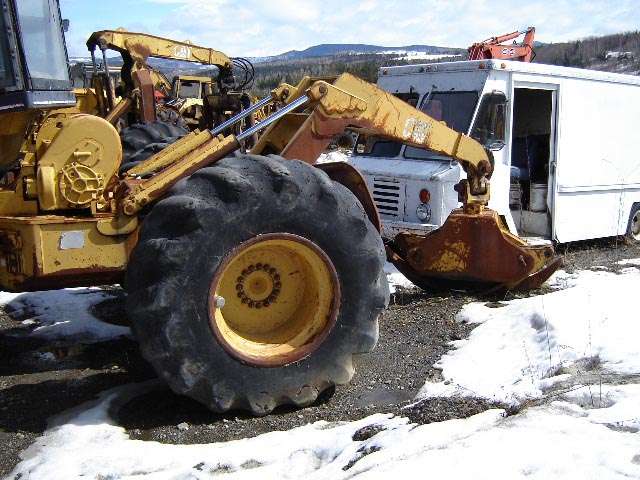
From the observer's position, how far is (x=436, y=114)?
8.90 metres

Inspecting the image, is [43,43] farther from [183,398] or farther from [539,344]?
[539,344]

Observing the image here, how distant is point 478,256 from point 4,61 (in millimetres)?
4275

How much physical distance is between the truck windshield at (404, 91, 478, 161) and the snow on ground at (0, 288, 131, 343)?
13.0 ft

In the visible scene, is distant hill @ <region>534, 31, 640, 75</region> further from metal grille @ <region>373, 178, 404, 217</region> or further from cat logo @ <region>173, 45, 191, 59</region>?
metal grille @ <region>373, 178, 404, 217</region>

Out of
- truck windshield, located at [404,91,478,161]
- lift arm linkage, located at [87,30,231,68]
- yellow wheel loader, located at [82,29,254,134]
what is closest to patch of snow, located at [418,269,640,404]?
truck windshield, located at [404,91,478,161]

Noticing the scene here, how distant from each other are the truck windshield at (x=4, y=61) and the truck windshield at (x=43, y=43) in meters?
0.10

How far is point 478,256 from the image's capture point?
21.8 feet

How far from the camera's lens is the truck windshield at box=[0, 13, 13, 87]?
4.23m

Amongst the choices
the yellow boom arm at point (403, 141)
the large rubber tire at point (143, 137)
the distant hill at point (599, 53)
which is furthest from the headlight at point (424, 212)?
the distant hill at point (599, 53)

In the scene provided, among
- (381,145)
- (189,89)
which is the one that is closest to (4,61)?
(381,145)

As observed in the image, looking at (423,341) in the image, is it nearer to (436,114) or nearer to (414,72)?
(436,114)

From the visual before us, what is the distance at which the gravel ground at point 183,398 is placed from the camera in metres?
4.17

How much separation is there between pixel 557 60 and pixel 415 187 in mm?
44659

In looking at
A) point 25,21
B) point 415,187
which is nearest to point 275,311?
point 25,21
